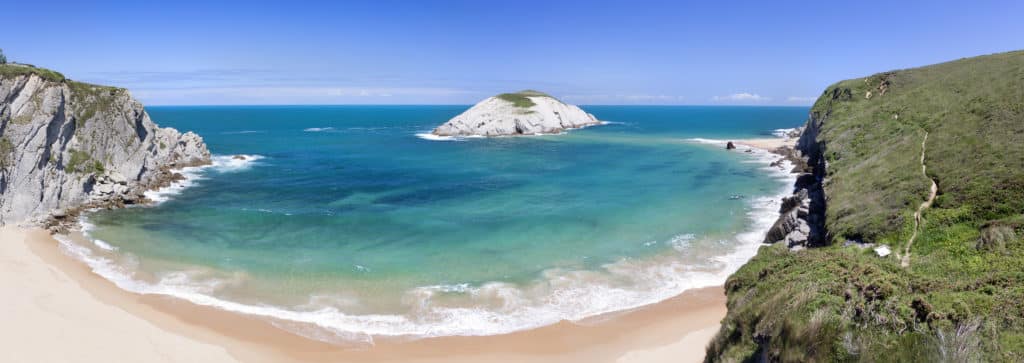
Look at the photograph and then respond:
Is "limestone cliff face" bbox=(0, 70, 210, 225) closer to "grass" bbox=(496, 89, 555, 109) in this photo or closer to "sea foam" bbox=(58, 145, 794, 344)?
"sea foam" bbox=(58, 145, 794, 344)

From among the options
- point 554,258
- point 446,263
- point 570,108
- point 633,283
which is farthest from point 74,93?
point 570,108

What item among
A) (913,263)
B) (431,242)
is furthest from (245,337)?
(913,263)

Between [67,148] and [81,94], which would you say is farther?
[81,94]

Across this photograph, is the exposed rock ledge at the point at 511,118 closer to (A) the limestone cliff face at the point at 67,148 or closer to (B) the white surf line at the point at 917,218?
(A) the limestone cliff face at the point at 67,148

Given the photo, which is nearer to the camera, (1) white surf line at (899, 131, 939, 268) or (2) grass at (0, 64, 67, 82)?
(1) white surf line at (899, 131, 939, 268)

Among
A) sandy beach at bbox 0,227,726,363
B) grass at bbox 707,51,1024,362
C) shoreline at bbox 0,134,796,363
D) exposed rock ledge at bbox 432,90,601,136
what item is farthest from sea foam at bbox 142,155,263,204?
exposed rock ledge at bbox 432,90,601,136

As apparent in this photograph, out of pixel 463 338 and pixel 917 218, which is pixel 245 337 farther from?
pixel 917 218

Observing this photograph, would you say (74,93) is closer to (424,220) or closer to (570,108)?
(424,220)
